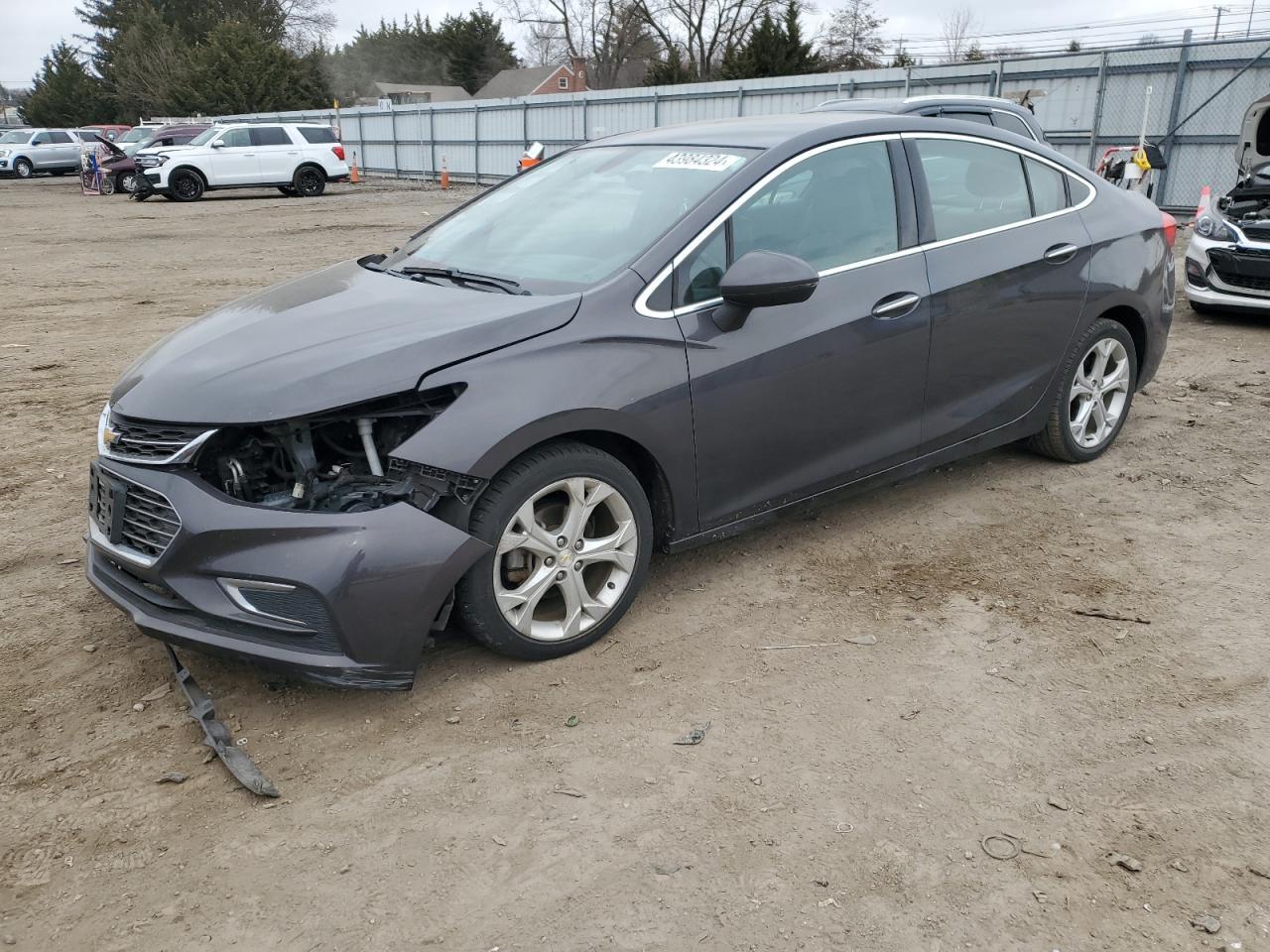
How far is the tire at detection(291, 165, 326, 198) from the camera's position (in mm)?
27109

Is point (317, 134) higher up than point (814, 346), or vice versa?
point (317, 134)

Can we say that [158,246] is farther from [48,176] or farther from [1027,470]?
[48,176]

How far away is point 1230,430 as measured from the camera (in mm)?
6031

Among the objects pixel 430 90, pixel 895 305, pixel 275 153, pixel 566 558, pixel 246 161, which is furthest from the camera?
pixel 430 90

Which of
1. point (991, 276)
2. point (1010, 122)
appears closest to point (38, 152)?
point (1010, 122)

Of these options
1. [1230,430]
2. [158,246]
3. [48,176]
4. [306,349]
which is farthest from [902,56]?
[306,349]

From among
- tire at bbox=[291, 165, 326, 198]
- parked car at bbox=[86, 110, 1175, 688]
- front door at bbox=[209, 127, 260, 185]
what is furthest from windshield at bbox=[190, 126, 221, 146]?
parked car at bbox=[86, 110, 1175, 688]

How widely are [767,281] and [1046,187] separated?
6.92 ft

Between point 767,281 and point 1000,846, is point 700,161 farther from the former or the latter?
point 1000,846

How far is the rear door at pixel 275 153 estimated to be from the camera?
2645cm

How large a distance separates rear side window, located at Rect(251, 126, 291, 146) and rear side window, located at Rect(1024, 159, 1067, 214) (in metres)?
25.2

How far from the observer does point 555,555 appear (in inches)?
135

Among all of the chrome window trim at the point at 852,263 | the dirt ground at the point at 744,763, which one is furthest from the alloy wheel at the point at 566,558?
the chrome window trim at the point at 852,263

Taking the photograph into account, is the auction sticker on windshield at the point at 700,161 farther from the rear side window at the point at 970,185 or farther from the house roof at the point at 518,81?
the house roof at the point at 518,81
